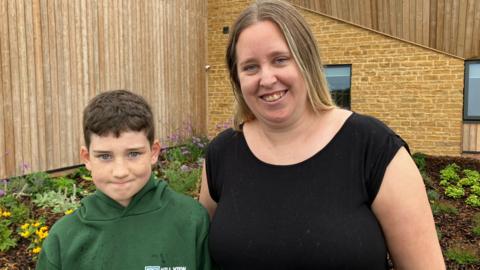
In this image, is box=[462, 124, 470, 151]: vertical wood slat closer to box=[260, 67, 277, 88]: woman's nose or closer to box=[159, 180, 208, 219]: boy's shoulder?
box=[159, 180, 208, 219]: boy's shoulder

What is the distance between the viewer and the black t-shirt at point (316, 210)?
1587 mm

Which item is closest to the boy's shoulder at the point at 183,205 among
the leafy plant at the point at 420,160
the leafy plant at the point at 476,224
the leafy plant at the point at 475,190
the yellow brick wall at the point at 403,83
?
the leafy plant at the point at 476,224

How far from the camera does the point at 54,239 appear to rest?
176 centimetres

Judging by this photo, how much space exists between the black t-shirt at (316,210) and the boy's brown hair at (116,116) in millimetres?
483

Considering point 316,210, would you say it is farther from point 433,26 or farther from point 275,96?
point 433,26

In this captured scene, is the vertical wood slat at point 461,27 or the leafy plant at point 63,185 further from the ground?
the vertical wood slat at point 461,27

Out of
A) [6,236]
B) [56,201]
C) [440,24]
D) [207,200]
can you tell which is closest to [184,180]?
[56,201]

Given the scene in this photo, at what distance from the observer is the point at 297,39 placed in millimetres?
1650

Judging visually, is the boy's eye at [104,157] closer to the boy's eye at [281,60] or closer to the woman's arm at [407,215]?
the boy's eye at [281,60]

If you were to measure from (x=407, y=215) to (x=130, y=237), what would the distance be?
1.09 m

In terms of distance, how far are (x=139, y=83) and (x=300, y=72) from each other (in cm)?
696

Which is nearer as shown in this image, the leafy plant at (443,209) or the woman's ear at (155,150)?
the woman's ear at (155,150)

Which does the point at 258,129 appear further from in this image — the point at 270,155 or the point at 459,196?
the point at 459,196

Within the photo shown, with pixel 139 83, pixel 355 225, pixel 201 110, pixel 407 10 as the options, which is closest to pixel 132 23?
pixel 139 83
